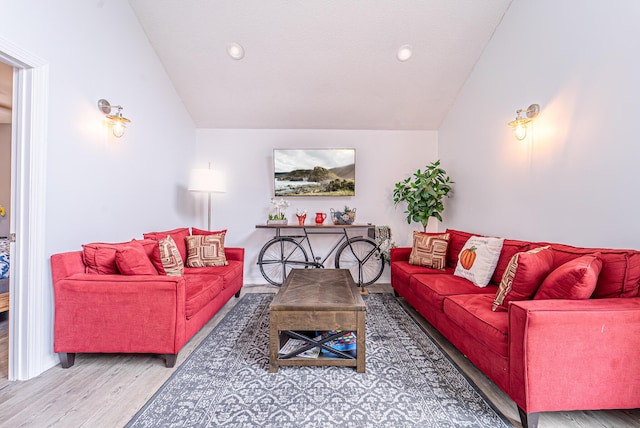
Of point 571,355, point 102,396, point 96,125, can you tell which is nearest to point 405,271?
point 571,355

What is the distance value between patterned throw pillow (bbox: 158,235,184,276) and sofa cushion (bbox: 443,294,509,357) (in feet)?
7.88

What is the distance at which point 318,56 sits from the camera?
10.9 ft

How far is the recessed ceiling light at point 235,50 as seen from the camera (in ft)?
10.4

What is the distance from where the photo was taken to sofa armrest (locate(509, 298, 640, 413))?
4.42 ft

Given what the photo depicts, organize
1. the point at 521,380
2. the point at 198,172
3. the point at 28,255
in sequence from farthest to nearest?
the point at 198,172 < the point at 28,255 < the point at 521,380

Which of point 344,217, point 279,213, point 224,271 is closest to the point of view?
point 224,271

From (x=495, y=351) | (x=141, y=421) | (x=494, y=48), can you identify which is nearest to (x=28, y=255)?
(x=141, y=421)

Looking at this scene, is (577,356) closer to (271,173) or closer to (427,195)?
(427,195)

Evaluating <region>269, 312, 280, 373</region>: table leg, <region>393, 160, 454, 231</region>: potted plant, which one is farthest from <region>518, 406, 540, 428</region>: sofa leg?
<region>393, 160, 454, 231</region>: potted plant

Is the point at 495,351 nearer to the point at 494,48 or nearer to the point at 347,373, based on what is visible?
the point at 347,373

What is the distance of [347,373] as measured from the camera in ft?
6.29

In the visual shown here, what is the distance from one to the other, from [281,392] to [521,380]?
1.32 meters

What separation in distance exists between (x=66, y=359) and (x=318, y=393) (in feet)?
5.91

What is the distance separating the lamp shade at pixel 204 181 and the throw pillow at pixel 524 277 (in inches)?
131
